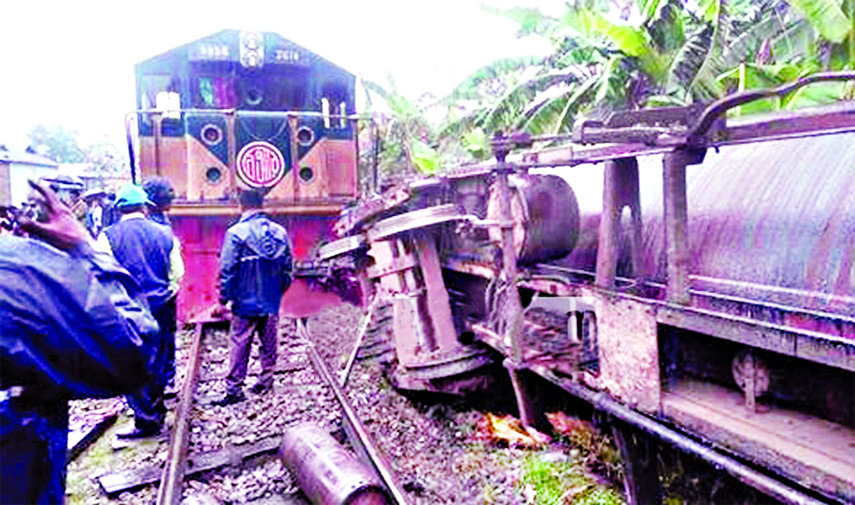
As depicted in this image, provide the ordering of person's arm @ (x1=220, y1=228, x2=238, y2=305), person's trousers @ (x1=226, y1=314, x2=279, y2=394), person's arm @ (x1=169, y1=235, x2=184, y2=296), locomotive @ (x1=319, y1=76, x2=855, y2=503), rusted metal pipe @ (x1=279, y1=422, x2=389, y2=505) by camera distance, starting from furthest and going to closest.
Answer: person's arm @ (x1=220, y1=228, x2=238, y2=305) < person's trousers @ (x1=226, y1=314, x2=279, y2=394) < person's arm @ (x1=169, y1=235, x2=184, y2=296) < rusted metal pipe @ (x1=279, y1=422, x2=389, y2=505) < locomotive @ (x1=319, y1=76, x2=855, y2=503)

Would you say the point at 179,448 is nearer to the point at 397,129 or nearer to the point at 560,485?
the point at 560,485

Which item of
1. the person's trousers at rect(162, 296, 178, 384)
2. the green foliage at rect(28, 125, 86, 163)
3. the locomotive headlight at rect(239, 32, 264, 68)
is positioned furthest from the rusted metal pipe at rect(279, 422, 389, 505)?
the green foliage at rect(28, 125, 86, 163)

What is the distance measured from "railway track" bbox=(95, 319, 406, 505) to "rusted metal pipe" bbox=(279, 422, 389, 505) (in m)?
0.13

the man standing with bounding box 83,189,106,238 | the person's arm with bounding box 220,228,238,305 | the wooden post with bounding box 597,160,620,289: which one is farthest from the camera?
the man standing with bounding box 83,189,106,238

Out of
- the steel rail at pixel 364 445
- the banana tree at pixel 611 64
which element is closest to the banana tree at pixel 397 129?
the banana tree at pixel 611 64

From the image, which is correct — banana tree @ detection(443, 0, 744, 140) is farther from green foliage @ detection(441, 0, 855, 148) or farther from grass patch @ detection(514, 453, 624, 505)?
grass patch @ detection(514, 453, 624, 505)

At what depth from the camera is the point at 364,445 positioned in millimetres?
4352

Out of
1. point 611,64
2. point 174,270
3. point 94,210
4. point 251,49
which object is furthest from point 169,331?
point 611,64

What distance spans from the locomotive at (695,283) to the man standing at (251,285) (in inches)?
74.5

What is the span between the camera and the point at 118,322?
2.06 meters

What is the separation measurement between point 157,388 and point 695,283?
13.1 ft

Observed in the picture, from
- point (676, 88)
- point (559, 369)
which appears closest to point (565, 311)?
point (559, 369)

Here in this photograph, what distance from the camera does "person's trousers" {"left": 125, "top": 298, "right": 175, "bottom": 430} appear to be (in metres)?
5.09

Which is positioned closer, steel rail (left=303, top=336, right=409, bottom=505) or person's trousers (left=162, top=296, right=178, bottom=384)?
steel rail (left=303, top=336, right=409, bottom=505)
